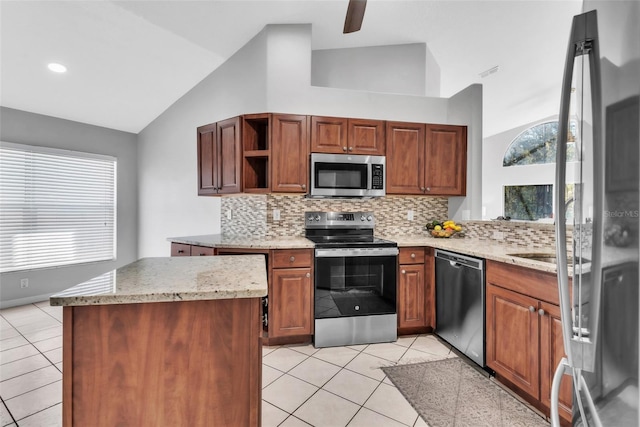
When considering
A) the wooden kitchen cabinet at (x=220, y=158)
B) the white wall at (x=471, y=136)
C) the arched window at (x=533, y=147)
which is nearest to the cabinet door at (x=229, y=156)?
the wooden kitchen cabinet at (x=220, y=158)

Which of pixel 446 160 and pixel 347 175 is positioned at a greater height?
pixel 446 160

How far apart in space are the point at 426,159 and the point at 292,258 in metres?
1.78

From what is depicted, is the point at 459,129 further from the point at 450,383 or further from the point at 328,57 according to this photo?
the point at 450,383

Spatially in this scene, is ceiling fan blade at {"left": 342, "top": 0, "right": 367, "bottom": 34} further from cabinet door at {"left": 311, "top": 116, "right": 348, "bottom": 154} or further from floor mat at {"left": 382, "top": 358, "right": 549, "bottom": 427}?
floor mat at {"left": 382, "top": 358, "right": 549, "bottom": 427}

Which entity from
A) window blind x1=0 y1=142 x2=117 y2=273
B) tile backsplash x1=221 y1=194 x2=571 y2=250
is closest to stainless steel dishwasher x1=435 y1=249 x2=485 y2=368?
tile backsplash x1=221 y1=194 x2=571 y2=250

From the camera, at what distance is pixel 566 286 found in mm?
794

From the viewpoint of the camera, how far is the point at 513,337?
206cm

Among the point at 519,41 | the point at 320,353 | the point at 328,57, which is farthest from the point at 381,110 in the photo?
the point at 320,353

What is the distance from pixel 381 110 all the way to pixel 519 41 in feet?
5.33

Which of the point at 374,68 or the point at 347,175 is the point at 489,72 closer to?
the point at 374,68

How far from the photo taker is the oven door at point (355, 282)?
2811 millimetres

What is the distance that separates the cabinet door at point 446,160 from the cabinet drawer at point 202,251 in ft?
7.40

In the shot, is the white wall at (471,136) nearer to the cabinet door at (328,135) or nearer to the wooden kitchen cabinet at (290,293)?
the cabinet door at (328,135)

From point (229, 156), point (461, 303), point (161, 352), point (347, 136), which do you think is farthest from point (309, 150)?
point (161, 352)
